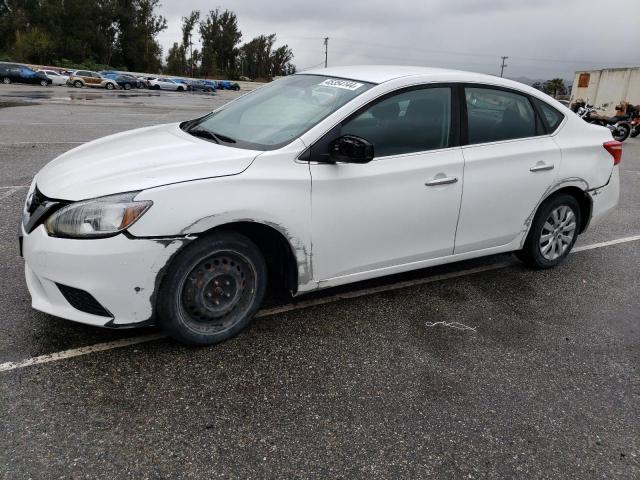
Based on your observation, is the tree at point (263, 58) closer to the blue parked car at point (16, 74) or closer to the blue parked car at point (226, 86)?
the blue parked car at point (226, 86)

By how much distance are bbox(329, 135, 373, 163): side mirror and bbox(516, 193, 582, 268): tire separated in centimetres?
202

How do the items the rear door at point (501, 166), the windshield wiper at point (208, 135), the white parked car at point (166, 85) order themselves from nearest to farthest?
1. the windshield wiper at point (208, 135)
2. the rear door at point (501, 166)
3. the white parked car at point (166, 85)

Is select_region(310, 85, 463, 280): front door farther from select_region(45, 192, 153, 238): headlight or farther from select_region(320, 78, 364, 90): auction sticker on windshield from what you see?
select_region(45, 192, 153, 238): headlight

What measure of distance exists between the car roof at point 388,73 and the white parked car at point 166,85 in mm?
49212

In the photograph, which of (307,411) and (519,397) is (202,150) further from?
(519,397)

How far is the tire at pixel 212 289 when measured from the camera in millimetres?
2982

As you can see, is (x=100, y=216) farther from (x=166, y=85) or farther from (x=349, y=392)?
(x=166, y=85)

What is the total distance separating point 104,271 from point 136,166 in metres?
0.66

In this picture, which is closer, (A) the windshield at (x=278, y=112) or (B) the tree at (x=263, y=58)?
(A) the windshield at (x=278, y=112)

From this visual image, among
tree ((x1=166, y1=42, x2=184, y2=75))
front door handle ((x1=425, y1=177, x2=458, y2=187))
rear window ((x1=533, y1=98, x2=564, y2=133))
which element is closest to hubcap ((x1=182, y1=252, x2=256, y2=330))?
front door handle ((x1=425, y1=177, x2=458, y2=187))

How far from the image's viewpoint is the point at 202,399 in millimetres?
2758

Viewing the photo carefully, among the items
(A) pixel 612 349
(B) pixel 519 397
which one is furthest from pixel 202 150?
(A) pixel 612 349

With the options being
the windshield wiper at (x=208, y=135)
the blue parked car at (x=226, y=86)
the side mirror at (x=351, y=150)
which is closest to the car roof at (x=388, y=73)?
the side mirror at (x=351, y=150)

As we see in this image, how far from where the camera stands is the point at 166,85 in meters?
50.8
